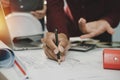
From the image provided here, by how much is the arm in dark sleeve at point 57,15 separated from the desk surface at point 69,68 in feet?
0.42

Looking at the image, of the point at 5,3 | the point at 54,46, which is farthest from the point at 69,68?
the point at 5,3

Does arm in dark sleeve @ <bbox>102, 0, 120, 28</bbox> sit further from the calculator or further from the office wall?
the calculator

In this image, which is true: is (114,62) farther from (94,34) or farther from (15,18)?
(15,18)

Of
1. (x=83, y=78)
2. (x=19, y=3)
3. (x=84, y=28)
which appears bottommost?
(x=83, y=78)

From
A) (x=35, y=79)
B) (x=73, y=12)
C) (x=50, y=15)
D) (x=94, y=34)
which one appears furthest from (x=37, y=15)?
(x=35, y=79)

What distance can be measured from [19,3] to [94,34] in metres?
0.38

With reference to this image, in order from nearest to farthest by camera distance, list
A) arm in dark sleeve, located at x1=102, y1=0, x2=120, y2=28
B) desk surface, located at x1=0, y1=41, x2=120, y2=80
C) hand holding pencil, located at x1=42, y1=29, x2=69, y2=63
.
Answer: desk surface, located at x1=0, y1=41, x2=120, y2=80 < hand holding pencil, located at x1=42, y1=29, x2=69, y2=63 < arm in dark sleeve, located at x1=102, y1=0, x2=120, y2=28

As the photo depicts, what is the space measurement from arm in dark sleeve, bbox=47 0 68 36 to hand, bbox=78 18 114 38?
8cm

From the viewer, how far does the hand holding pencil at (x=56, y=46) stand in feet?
3.40

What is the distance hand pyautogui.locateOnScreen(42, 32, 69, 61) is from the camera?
1.05 m

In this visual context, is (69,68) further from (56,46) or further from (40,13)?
(40,13)

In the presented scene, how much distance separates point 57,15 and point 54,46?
200mm

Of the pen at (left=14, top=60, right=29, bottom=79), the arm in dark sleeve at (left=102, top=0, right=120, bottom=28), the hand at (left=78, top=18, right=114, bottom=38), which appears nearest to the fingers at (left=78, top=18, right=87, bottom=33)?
the hand at (left=78, top=18, right=114, bottom=38)

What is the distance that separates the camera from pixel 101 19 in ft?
3.83
